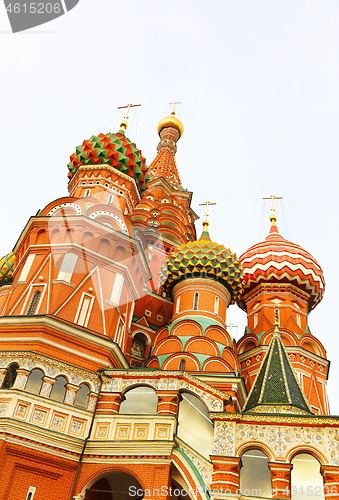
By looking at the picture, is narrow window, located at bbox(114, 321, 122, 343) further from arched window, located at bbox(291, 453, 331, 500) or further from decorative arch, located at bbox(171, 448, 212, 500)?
arched window, located at bbox(291, 453, 331, 500)

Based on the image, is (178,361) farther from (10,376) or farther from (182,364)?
(10,376)

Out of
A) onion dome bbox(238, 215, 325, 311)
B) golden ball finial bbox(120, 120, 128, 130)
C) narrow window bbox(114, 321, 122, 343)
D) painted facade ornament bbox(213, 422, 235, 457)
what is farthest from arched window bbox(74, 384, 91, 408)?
golden ball finial bbox(120, 120, 128, 130)

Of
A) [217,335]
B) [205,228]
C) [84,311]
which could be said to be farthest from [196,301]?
[205,228]

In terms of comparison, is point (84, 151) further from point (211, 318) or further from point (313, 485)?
point (313, 485)

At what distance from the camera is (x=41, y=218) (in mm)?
16328

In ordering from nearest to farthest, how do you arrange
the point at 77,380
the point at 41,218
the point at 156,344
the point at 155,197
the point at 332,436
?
the point at 332,436 < the point at 77,380 < the point at 41,218 < the point at 156,344 < the point at 155,197

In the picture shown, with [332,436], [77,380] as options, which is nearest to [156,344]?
[77,380]

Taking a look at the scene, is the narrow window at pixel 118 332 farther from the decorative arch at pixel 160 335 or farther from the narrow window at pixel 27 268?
the narrow window at pixel 27 268

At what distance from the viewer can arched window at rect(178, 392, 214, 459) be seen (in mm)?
12703

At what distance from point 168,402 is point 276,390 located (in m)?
2.66

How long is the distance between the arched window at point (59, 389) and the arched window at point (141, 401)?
1.64m

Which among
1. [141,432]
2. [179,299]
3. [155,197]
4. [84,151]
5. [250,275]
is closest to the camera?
[141,432]

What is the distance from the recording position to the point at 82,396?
12.9 m

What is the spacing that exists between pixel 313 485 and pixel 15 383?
7.40m
